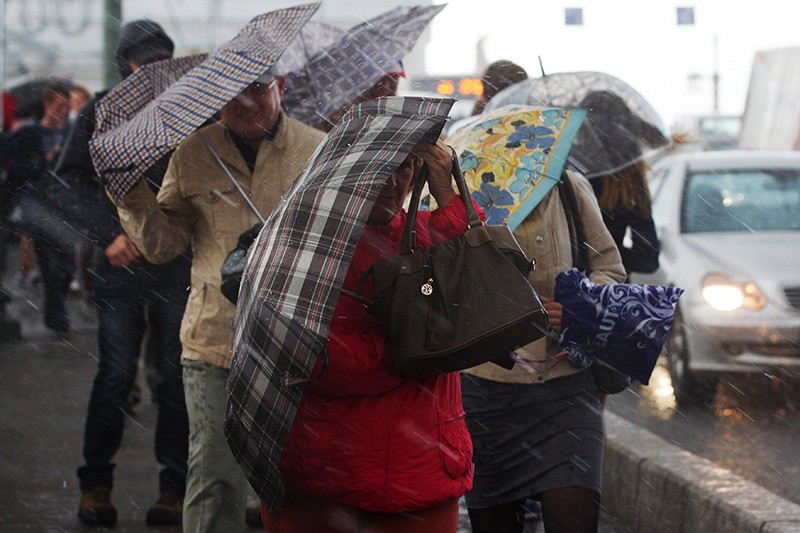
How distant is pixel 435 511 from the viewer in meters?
3.11

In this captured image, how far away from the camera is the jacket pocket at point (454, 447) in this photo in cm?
309

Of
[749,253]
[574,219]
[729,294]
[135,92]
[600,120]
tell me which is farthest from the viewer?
[749,253]

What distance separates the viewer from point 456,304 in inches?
114

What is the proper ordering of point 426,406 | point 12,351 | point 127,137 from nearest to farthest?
point 426,406, point 127,137, point 12,351

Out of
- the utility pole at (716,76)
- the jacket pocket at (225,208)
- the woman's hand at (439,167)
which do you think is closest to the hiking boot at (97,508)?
the jacket pocket at (225,208)

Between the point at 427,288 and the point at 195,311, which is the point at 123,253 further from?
the point at 427,288

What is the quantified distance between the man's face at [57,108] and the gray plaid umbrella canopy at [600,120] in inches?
380

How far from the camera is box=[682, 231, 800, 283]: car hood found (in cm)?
903

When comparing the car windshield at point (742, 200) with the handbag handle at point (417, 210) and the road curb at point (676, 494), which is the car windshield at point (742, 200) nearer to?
the road curb at point (676, 494)

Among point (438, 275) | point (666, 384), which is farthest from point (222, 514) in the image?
point (666, 384)

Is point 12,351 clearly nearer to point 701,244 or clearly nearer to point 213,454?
point 701,244

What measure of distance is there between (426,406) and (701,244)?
681 cm

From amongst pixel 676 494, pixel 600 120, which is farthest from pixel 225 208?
pixel 676 494

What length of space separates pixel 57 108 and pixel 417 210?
11410 millimetres
